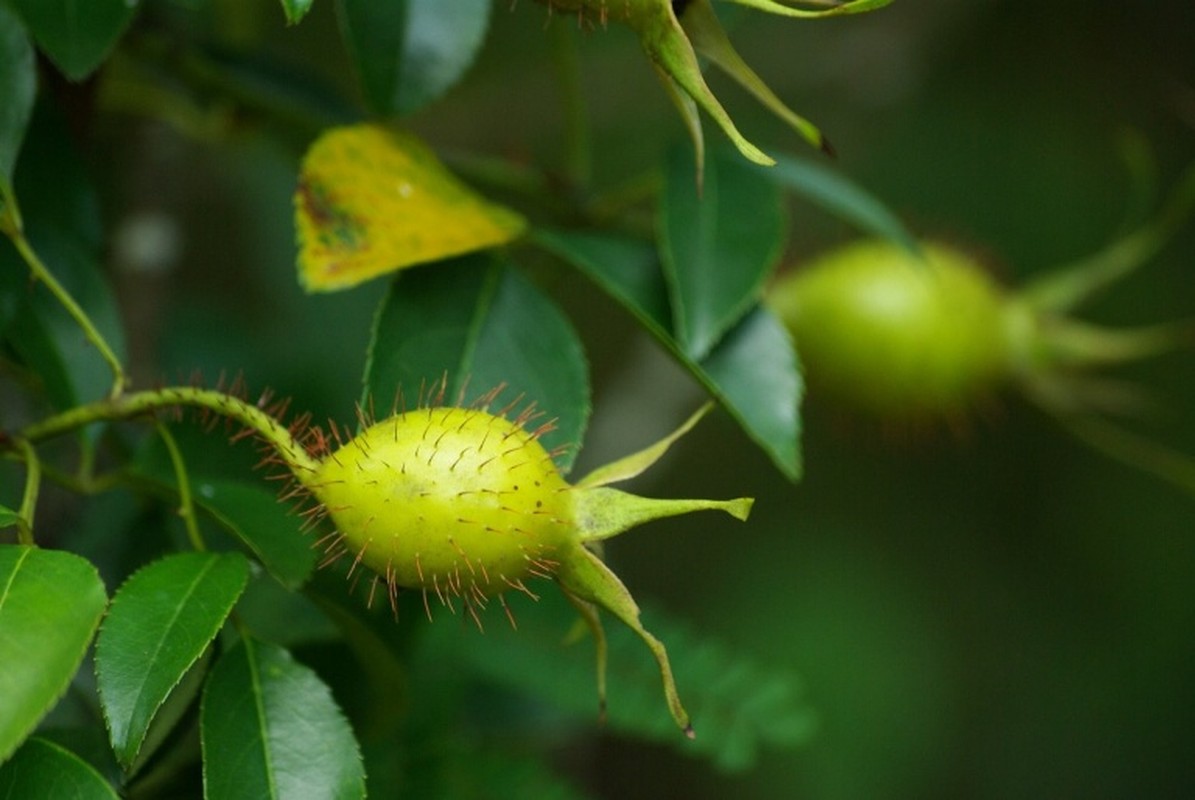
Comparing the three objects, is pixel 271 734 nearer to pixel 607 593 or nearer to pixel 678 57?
pixel 607 593

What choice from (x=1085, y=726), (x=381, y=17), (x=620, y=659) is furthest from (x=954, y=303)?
(x=1085, y=726)

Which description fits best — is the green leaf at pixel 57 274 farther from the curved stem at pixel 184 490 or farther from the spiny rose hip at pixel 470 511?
the spiny rose hip at pixel 470 511

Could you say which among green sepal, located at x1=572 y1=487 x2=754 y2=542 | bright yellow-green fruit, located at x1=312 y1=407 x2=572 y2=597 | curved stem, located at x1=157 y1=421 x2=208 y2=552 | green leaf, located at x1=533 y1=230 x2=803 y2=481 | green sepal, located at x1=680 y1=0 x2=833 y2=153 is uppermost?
green sepal, located at x1=680 y1=0 x2=833 y2=153

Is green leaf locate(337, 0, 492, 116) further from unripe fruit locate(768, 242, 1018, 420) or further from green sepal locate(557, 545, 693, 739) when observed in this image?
unripe fruit locate(768, 242, 1018, 420)

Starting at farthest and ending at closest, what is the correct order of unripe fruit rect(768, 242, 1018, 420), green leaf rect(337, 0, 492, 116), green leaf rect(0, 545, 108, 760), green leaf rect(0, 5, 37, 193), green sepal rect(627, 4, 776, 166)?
unripe fruit rect(768, 242, 1018, 420) → green leaf rect(337, 0, 492, 116) → green leaf rect(0, 5, 37, 193) → green sepal rect(627, 4, 776, 166) → green leaf rect(0, 545, 108, 760)

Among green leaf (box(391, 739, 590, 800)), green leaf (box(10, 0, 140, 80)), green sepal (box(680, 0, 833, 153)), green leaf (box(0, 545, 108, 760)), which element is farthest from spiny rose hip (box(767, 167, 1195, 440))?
green leaf (box(0, 545, 108, 760))

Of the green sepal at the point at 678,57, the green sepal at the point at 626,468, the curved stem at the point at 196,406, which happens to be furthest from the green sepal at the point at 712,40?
the curved stem at the point at 196,406
